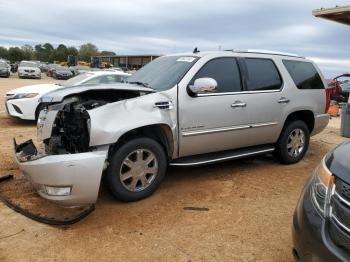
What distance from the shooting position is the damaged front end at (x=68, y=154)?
11.5 feet

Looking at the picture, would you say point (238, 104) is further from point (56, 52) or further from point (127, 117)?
point (56, 52)

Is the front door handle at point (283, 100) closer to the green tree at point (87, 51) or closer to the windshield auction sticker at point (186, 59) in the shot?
the windshield auction sticker at point (186, 59)

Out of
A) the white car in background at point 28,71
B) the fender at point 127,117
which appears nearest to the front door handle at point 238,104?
the fender at point 127,117

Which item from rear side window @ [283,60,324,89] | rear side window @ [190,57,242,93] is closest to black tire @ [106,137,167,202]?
rear side window @ [190,57,242,93]

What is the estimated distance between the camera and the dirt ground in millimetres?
3230

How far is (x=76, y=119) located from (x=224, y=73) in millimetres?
2137

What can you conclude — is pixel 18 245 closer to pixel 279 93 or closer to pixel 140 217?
pixel 140 217

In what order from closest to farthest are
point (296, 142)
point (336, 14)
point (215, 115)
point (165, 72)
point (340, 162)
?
1. point (340, 162)
2. point (215, 115)
3. point (165, 72)
4. point (296, 142)
5. point (336, 14)

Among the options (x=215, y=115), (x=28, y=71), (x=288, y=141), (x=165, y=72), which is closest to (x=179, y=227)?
(x=215, y=115)

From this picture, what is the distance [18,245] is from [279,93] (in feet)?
13.2

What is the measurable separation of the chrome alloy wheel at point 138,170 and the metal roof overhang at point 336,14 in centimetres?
753

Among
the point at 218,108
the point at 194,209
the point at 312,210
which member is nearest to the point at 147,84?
the point at 218,108

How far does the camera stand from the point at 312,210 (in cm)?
241

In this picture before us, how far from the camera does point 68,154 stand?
357cm
